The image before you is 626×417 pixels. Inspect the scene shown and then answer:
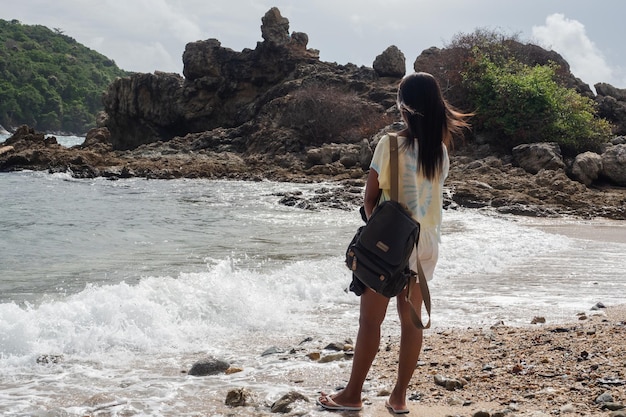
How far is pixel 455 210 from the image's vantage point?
16.9 m

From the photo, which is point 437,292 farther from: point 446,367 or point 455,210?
point 455,210

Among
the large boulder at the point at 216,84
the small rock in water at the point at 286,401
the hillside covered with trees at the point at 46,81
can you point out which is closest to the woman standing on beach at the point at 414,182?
the small rock in water at the point at 286,401

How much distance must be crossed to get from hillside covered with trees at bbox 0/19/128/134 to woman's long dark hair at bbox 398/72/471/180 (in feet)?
308

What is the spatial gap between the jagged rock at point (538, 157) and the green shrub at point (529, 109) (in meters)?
2.04

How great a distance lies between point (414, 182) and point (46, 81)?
103 metres

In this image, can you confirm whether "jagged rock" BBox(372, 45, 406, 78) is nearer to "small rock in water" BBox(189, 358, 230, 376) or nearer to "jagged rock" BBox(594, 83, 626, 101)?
"jagged rock" BBox(594, 83, 626, 101)

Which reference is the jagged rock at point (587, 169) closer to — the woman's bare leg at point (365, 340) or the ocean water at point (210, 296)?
the ocean water at point (210, 296)

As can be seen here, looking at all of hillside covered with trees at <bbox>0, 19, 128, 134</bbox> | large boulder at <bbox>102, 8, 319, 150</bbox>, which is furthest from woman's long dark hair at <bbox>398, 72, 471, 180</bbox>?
hillside covered with trees at <bbox>0, 19, 128, 134</bbox>

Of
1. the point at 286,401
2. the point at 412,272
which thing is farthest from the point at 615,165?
the point at 286,401

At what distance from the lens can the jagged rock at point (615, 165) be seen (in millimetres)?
19594

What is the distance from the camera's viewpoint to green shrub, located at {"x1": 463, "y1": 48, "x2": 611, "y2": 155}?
2384cm

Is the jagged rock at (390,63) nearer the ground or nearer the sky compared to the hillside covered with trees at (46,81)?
nearer the ground

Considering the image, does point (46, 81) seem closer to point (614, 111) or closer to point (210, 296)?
point (614, 111)

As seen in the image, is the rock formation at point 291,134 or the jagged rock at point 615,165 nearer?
the rock formation at point 291,134
